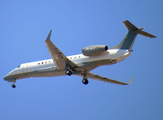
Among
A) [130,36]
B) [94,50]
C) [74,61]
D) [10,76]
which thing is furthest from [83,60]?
[10,76]

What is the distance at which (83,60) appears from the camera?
96.3ft

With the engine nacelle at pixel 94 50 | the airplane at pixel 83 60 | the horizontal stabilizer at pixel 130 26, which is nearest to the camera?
the horizontal stabilizer at pixel 130 26

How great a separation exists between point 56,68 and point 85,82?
13.1ft

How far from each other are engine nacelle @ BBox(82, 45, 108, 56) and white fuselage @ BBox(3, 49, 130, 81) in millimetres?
479

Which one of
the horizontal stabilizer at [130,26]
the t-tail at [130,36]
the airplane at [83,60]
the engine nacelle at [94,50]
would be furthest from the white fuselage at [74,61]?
the horizontal stabilizer at [130,26]

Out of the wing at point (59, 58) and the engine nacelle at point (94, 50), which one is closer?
the engine nacelle at point (94, 50)

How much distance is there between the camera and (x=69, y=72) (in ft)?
96.3

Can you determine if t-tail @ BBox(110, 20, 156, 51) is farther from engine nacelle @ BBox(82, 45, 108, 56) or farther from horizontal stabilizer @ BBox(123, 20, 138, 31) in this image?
engine nacelle @ BBox(82, 45, 108, 56)

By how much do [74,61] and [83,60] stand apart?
110cm

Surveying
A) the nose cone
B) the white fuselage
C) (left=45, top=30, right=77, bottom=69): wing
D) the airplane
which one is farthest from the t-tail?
the nose cone

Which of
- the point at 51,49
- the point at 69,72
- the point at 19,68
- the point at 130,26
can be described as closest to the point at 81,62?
the point at 69,72

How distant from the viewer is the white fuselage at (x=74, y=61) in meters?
27.6

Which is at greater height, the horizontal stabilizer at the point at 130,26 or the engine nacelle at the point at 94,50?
the horizontal stabilizer at the point at 130,26

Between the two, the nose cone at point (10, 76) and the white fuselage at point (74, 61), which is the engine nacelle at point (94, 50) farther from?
the nose cone at point (10, 76)
